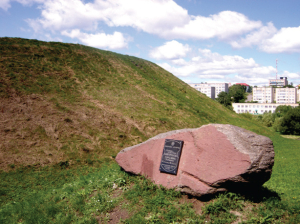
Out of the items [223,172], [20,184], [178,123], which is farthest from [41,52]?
[223,172]

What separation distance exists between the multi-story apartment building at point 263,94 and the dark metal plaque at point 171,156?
108541 millimetres

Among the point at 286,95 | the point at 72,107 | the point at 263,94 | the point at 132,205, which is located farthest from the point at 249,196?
the point at 286,95

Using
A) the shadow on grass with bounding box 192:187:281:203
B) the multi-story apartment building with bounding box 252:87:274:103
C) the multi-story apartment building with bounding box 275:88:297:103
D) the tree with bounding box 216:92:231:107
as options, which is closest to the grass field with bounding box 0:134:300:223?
the shadow on grass with bounding box 192:187:281:203

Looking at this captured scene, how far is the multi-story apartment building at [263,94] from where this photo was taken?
4060 inches

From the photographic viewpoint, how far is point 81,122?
1135cm

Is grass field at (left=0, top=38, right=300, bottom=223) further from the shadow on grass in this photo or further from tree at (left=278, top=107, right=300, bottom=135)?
tree at (left=278, top=107, right=300, bottom=135)

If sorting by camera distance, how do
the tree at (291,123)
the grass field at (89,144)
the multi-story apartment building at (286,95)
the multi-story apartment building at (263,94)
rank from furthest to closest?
the multi-story apartment building at (263,94)
the multi-story apartment building at (286,95)
the tree at (291,123)
the grass field at (89,144)

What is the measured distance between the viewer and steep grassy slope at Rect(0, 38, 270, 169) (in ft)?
31.0

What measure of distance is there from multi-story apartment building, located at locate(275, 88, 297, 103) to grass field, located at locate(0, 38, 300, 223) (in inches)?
3632

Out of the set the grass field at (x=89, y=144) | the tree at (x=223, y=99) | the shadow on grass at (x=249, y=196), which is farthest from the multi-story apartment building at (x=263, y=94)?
the shadow on grass at (x=249, y=196)

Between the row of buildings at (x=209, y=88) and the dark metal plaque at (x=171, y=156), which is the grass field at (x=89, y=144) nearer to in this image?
the dark metal plaque at (x=171, y=156)

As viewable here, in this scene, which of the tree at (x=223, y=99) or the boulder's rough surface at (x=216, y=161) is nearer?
the boulder's rough surface at (x=216, y=161)

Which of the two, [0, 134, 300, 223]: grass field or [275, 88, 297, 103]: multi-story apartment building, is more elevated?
[275, 88, 297, 103]: multi-story apartment building

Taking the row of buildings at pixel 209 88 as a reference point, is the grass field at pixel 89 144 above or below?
below
